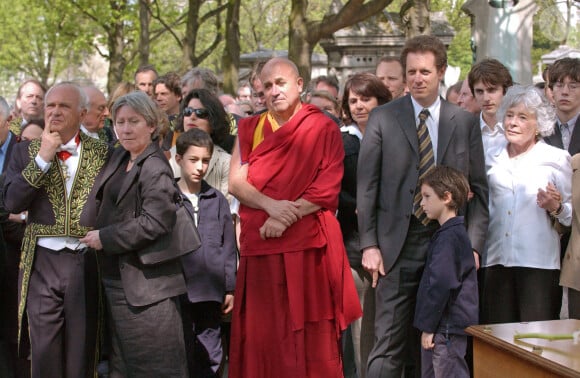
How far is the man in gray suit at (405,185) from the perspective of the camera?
17.2 feet

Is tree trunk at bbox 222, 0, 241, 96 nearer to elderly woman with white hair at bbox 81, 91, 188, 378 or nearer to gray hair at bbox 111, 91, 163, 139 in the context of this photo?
gray hair at bbox 111, 91, 163, 139

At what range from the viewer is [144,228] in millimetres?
4844

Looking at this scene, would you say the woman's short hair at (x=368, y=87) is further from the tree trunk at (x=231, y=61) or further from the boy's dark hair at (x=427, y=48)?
the tree trunk at (x=231, y=61)

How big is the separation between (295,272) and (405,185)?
885 mm

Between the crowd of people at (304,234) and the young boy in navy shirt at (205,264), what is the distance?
0.10 m

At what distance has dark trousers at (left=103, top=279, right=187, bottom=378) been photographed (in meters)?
5.01

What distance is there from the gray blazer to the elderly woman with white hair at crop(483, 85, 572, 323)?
82.9 inches

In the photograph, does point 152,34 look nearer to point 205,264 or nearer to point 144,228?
point 205,264

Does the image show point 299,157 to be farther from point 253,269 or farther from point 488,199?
point 488,199

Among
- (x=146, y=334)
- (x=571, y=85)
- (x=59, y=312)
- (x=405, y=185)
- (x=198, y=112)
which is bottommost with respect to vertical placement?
(x=146, y=334)

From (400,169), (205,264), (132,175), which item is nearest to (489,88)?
(400,169)

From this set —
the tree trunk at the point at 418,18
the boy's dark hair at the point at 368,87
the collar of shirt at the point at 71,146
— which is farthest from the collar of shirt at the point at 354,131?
the tree trunk at the point at 418,18

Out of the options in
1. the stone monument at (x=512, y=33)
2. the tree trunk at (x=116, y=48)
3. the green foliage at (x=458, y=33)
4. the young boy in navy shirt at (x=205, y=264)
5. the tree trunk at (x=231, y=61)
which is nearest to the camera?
the young boy in navy shirt at (x=205, y=264)

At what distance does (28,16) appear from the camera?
41.2m
